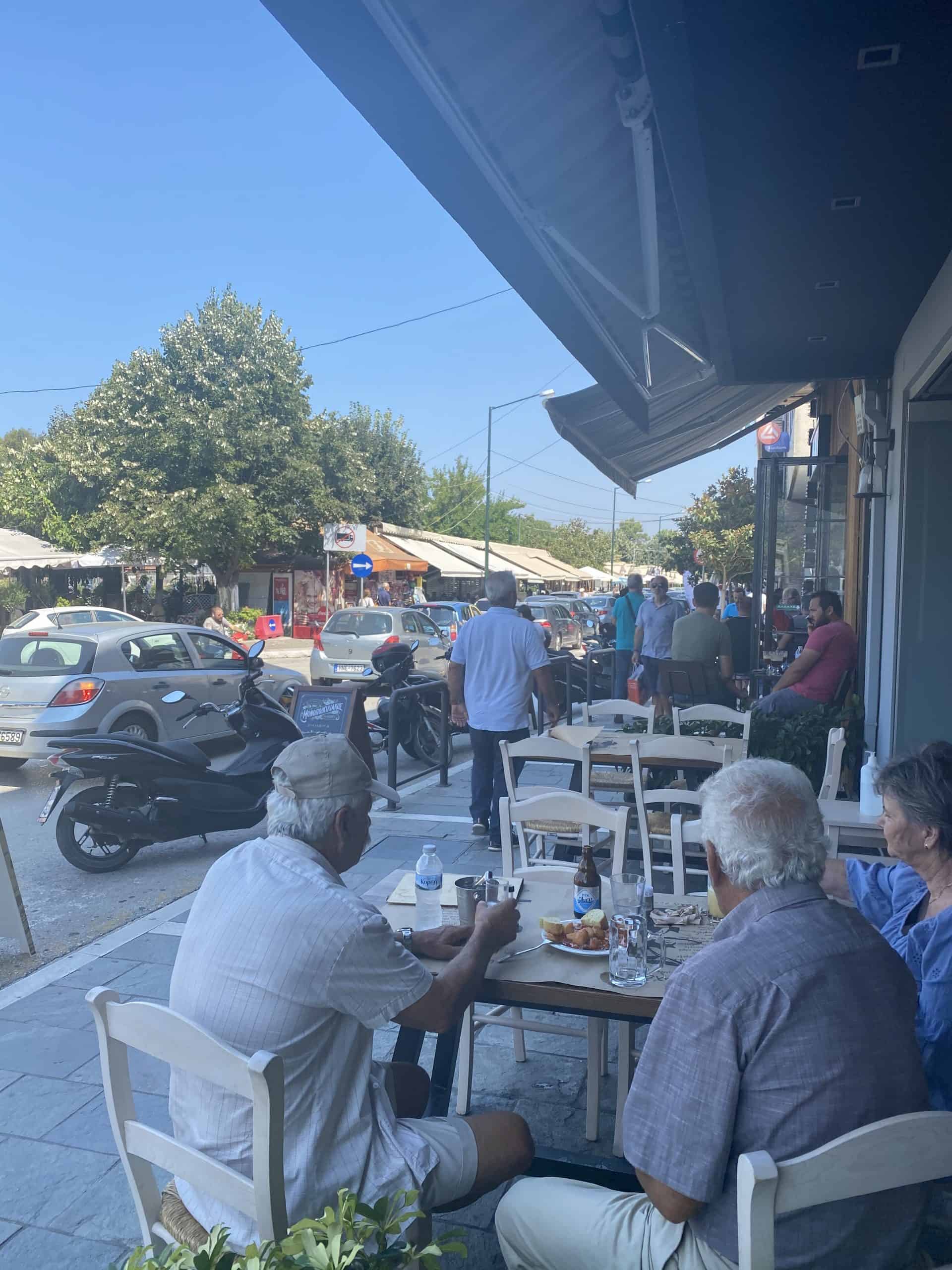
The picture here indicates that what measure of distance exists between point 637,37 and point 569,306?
277 cm

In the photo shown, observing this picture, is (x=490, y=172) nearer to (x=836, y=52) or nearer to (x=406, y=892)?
(x=836, y=52)

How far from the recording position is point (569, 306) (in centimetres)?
547

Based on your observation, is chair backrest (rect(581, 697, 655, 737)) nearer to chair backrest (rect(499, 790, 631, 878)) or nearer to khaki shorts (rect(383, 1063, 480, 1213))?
chair backrest (rect(499, 790, 631, 878))

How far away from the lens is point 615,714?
22.9 ft

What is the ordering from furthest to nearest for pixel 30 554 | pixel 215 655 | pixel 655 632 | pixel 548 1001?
pixel 30 554, pixel 655 632, pixel 215 655, pixel 548 1001

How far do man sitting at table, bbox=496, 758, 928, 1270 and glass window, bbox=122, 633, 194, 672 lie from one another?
846 cm

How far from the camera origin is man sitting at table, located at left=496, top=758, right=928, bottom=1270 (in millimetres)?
1700

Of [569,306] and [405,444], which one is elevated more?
[405,444]

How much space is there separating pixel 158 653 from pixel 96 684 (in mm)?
953

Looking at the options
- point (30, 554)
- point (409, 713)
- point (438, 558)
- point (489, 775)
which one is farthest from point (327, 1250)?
point (438, 558)

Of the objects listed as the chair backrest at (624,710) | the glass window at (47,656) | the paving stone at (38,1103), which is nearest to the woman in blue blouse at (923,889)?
the paving stone at (38,1103)

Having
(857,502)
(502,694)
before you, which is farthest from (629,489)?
(502,694)

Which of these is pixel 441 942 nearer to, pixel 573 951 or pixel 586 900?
pixel 573 951

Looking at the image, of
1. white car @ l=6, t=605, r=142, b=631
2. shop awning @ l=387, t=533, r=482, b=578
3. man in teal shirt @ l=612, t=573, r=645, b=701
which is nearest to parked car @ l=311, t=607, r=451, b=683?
man in teal shirt @ l=612, t=573, r=645, b=701
